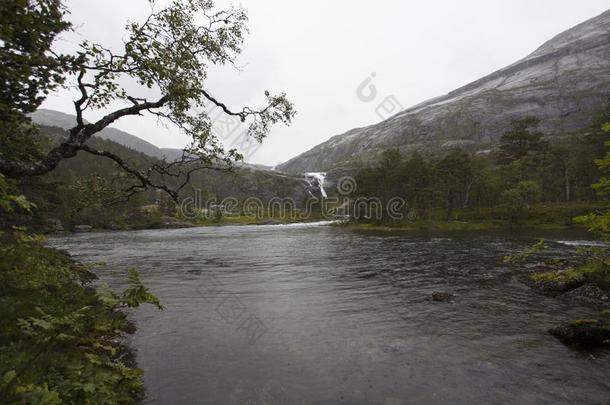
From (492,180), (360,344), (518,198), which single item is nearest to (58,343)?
(360,344)

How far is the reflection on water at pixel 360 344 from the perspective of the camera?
9.65 meters

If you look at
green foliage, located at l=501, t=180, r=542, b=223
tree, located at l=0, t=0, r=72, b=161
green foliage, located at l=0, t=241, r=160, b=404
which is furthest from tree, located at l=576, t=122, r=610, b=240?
green foliage, located at l=501, t=180, r=542, b=223

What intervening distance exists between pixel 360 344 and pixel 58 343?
931cm

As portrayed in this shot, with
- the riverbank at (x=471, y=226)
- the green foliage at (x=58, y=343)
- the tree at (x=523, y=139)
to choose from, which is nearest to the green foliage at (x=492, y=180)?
the tree at (x=523, y=139)

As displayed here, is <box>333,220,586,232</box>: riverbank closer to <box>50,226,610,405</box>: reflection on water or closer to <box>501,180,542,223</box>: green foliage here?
<box>501,180,542,223</box>: green foliage

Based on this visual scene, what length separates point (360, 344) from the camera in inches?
510

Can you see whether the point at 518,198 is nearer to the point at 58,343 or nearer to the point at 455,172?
the point at 455,172

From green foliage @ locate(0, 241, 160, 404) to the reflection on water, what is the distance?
45.7 inches

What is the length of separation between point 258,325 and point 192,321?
3000mm

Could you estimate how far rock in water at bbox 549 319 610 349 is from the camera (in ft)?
41.1

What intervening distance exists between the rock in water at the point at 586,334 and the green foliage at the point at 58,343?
14.0m

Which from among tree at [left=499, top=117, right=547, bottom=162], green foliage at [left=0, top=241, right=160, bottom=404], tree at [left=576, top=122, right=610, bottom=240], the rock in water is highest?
tree at [left=499, top=117, right=547, bottom=162]

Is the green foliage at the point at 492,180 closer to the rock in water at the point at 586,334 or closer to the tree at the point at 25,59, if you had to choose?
the rock in water at the point at 586,334

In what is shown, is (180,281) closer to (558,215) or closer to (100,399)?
(100,399)
